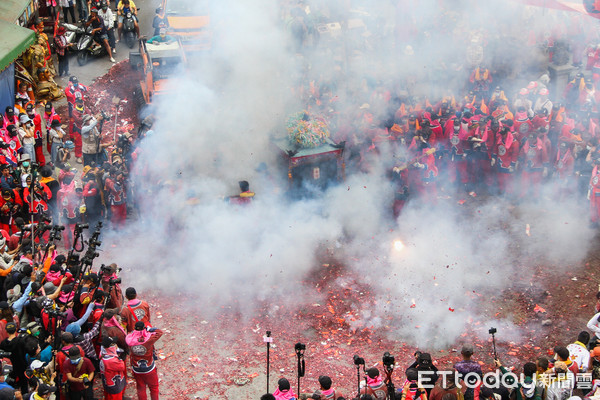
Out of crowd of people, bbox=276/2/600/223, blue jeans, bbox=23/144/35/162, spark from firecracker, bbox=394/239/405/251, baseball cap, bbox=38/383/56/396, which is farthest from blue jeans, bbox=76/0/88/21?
baseball cap, bbox=38/383/56/396

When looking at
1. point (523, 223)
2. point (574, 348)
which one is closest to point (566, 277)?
point (523, 223)

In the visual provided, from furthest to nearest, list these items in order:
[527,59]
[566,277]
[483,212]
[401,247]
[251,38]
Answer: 1. [527,59]
2. [251,38]
3. [483,212]
4. [401,247]
5. [566,277]

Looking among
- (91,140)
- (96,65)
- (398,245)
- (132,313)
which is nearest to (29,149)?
(91,140)

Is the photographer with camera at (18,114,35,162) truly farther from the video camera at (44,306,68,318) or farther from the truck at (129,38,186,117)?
the video camera at (44,306,68,318)

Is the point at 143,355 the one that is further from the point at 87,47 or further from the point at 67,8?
the point at 67,8

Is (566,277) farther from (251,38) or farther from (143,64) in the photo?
(143,64)

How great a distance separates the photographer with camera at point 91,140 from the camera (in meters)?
11.9

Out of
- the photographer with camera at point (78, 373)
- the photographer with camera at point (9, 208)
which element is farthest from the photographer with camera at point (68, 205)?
the photographer with camera at point (78, 373)

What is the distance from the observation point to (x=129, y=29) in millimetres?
16719

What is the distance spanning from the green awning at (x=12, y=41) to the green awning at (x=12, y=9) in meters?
0.47

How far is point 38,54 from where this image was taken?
46.2 feet

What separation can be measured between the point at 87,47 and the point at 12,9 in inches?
81.9

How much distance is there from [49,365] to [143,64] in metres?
8.89

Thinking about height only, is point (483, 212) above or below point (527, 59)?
below
